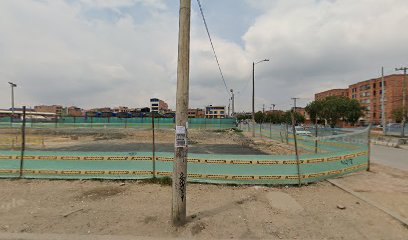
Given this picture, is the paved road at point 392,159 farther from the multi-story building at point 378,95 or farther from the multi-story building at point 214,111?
the multi-story building at point 214,111

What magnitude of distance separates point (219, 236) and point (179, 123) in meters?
2.05

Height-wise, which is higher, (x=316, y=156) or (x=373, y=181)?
(x=316, y=156)

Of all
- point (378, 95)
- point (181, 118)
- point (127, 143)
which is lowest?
point (127, 143)

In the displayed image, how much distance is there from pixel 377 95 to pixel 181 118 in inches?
3938

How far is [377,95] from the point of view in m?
82.2

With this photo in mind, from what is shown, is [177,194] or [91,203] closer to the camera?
[177,194]

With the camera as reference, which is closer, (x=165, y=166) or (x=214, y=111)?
(x=165, y=166)

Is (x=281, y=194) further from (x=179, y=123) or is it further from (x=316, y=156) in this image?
(x=179, y=123)

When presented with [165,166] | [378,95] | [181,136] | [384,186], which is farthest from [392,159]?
[378,95]

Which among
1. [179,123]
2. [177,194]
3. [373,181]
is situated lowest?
[373,181]

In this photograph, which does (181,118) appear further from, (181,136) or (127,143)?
(127,143)

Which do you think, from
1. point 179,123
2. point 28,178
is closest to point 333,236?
point 179,123

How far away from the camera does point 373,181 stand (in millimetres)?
7465

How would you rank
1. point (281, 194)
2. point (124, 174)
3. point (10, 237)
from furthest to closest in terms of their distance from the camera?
point (124, 174) → point (281, 194) → point (10, 237)
